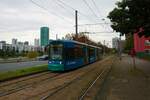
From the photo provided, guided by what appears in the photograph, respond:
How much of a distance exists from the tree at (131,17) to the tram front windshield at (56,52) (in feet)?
23.1

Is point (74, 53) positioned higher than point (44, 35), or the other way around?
point (44, 35)

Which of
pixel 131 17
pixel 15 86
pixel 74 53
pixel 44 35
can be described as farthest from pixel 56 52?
pixel 44 35

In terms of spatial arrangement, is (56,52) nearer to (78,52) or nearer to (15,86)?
(78,52)

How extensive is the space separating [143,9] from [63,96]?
15280 millimetres

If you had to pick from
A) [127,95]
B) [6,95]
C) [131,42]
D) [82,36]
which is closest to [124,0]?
[127,95]

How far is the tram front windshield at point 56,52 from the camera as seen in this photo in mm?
25478

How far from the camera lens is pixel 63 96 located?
12.1 m

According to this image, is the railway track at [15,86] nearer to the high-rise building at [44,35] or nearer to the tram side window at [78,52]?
the tram side window at [78,52]

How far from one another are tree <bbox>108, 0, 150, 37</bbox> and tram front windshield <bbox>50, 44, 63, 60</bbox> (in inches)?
277

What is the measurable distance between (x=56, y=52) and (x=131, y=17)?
8062 mm

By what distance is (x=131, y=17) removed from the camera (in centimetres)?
2661

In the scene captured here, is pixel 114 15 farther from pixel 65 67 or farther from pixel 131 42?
pixel 131 42

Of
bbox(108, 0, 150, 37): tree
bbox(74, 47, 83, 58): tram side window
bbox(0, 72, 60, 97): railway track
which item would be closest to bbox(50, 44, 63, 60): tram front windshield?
bbox(74, 47, 83, 58): tram side window

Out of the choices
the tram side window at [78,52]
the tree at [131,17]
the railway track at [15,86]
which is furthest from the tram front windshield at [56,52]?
the railway track at [15,86]
